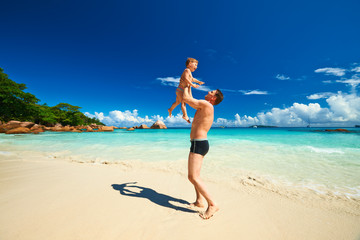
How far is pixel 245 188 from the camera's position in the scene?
3.58 metres

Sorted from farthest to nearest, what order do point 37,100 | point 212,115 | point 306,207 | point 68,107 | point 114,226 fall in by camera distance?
point 68,107 < point 37,100 < point 306,207 < point 212,115 < point 114,226

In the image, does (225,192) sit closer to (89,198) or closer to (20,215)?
(89,198)

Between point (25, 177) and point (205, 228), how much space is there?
4.70 metres

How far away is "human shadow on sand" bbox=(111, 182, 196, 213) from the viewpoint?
2.72 metres

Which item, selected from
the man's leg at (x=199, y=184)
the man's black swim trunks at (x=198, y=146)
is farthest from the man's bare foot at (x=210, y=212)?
the man's black swim trunks at (x=198, y=146)

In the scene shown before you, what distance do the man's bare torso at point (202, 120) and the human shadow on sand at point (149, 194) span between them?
138 cm

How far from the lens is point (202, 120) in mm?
2465

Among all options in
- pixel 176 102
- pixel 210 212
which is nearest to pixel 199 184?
pixel 210 212

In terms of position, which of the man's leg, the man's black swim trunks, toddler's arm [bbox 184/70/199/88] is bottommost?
the man's leg

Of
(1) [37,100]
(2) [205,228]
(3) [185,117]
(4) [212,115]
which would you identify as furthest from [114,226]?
(1) [37,100]

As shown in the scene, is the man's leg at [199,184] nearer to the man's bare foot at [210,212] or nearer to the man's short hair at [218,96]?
the man's bare foot at [210,212]

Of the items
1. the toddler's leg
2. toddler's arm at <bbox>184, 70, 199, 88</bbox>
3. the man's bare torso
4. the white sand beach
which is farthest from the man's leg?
toddler's arm at <bbox>184, 70, 199, 88</bbox>

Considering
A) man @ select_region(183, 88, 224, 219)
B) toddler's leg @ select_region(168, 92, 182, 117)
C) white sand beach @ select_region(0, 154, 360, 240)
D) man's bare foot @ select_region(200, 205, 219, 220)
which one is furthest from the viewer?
toddler's leg @ select_region(168, 92, 182, 117)

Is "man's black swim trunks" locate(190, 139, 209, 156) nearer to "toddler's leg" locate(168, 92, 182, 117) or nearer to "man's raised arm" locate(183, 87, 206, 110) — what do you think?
"man's raised arm" locate(183, 87, 206, 110)
